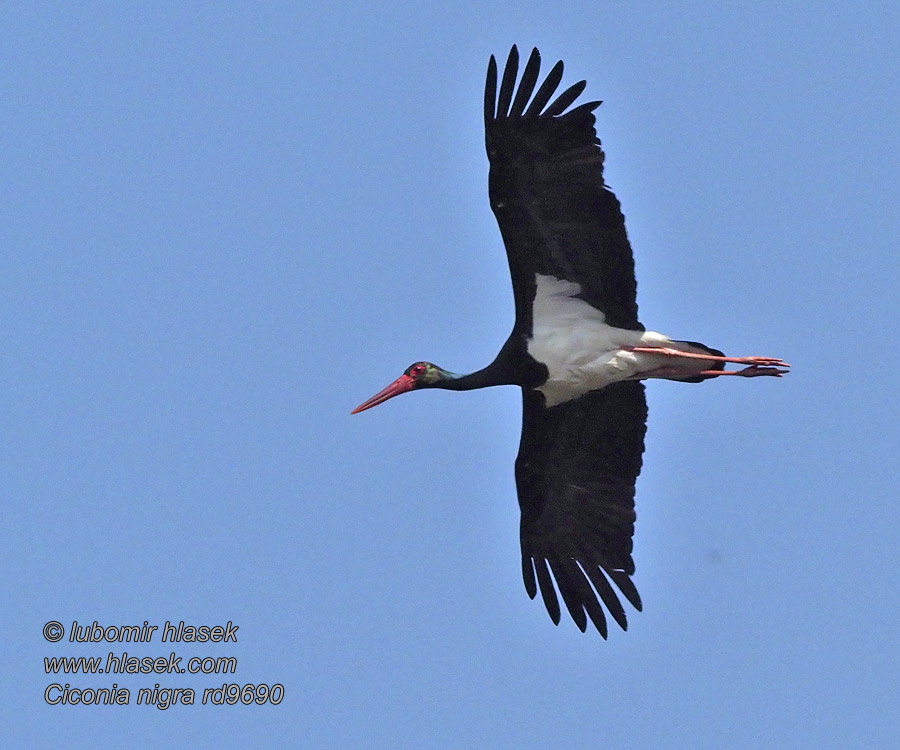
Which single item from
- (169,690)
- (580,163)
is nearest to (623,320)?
(580,163)

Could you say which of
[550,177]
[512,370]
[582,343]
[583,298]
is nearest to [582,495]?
[512,370]

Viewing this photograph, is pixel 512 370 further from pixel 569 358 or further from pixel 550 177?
pixel 550 177

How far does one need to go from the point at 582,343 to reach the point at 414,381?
209 centimetres

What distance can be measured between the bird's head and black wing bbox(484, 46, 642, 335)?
196 centimetres

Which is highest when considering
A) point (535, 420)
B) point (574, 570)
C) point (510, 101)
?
point (510, 101)

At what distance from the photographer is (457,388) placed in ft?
49.5

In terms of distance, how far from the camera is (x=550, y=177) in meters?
13.3

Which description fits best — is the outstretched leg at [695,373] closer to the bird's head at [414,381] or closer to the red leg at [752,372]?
the red leg at [752,372]

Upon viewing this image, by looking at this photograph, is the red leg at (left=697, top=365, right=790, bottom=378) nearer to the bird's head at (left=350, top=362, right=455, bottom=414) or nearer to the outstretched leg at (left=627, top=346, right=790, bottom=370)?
the outstretched leg at (left=627, top=346, right=790, bottom=370)

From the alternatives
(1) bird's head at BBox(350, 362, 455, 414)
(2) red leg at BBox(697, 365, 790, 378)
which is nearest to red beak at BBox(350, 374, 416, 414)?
(1) bird's head at BBox(350, 362, 455, 414)

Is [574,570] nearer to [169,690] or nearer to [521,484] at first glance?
[521,484]

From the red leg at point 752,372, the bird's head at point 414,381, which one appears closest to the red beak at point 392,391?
the bird's head at point 414,381

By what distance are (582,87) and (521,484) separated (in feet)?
12.4

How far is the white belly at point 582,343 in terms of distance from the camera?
45.8 ft
